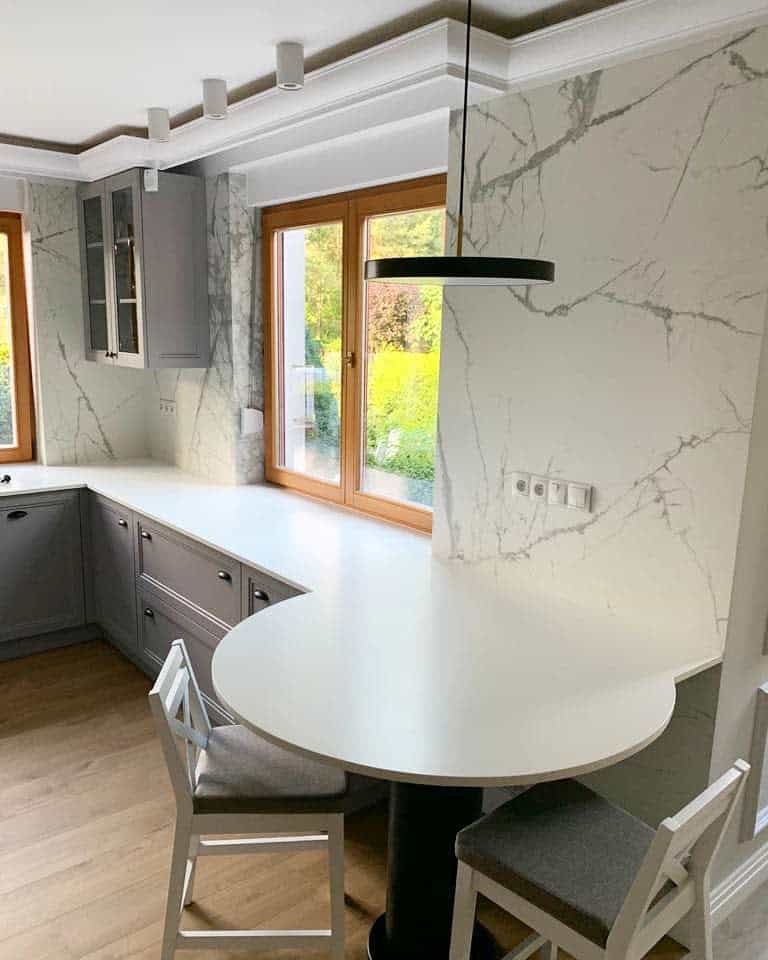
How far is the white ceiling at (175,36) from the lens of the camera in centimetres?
202

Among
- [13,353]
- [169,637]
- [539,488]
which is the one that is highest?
[13,353]

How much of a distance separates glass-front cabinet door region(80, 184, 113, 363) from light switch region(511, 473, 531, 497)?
2466 millimetres

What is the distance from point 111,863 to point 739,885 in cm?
182

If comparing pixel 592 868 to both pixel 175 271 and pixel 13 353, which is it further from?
pixel 13 353

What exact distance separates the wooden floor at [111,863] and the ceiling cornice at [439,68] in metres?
2.24

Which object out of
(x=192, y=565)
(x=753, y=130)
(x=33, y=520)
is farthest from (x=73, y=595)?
(x=753, y=130)

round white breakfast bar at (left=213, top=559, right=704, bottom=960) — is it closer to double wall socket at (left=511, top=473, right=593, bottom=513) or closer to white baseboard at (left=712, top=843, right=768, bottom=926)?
double wall socket at (left=511, top=473, right=593, bottom=513)

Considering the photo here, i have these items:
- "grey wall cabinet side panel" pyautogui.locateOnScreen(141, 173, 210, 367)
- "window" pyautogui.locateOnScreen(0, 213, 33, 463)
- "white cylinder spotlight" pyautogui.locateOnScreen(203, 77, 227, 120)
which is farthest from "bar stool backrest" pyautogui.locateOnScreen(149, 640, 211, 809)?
"window" pyautogui.locateOnScreen(0, 213, 33, 463)

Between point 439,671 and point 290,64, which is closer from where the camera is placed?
point 439,671

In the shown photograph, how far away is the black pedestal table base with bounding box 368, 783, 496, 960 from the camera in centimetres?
192

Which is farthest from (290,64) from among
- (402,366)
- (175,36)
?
(402,366)

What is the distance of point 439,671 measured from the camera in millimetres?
1828

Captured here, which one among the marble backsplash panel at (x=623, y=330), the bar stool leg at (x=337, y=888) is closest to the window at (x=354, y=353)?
the marble backsplash panel at (x=623, y=330)

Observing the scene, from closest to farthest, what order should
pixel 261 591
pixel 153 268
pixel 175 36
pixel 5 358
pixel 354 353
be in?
pixel 175 36, pixel 261 591, pixel 354 353, pixel 153 268, pixel 5 358
